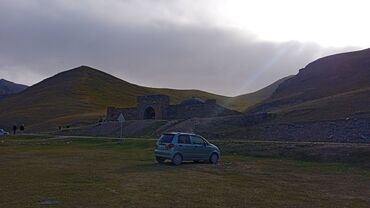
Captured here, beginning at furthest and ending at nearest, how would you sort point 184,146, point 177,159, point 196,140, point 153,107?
point 153,107 → point 196,140 → point 184,146 → point 177,159

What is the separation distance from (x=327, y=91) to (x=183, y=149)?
262ft

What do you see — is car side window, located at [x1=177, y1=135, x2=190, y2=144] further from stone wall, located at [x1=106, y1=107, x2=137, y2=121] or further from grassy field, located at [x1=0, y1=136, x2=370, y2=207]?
stone wall, located at [x1=106, y1=107, x2=137, y2=121]

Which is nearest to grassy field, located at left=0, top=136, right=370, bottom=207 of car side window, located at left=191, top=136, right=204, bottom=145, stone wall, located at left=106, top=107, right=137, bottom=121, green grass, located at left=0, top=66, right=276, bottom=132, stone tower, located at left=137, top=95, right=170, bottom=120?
car side window, located at left=191, top=136, right=204, bottom=145

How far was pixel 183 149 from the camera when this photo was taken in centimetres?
2673

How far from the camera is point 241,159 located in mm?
30797

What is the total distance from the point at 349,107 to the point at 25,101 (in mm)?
143845

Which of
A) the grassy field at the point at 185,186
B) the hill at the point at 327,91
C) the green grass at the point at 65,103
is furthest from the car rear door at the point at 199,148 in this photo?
the green grass at the point at 65,103

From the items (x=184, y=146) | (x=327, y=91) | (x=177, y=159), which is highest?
(x=327, y=91)

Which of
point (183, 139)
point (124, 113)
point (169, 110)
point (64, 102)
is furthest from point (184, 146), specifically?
point (64, 102)

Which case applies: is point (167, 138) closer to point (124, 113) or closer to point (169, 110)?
point (169, 110)

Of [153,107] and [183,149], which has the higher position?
[153,107]

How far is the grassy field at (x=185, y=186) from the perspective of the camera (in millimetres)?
13844

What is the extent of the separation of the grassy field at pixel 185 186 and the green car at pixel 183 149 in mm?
721

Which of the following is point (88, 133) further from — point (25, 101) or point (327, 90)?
point (25, 101)
